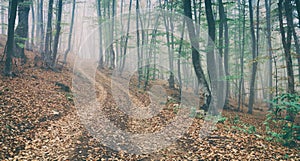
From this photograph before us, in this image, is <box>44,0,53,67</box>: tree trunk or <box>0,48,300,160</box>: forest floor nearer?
<box>0,48,300,160</box>: forest floor

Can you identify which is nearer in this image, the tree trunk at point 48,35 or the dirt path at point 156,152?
the dirt path at point 156,152

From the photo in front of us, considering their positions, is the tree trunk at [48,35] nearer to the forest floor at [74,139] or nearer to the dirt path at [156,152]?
the forest floor at [74,139]

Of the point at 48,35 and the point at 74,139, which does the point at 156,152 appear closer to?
the point at 74,139

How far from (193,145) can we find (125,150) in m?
2.22

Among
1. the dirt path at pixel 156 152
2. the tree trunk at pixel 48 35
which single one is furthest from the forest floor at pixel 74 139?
the tree trunk at pixel 48 35

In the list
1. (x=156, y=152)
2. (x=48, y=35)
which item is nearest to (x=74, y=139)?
(x=156, y=152)

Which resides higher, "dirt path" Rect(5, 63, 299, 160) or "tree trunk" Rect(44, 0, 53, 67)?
"tree trunk" Rect(44, 0, 53, 67)

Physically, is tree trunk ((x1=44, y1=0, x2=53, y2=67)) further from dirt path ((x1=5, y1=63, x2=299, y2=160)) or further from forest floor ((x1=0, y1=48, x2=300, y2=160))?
dirt path ((x1=5, y1=63, x2=299, y2=160))

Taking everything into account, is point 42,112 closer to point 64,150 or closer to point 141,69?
point 64,150

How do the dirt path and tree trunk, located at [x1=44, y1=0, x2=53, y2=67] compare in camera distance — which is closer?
the dirt path

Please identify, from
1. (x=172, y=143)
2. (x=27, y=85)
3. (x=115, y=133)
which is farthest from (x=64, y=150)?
(x=27, y=85)

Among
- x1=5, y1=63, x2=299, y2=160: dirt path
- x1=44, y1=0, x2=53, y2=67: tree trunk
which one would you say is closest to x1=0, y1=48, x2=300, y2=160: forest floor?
x1=5, y1=63, x2=299, y2=160: dirt path

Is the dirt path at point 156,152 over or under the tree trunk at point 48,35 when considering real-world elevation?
under

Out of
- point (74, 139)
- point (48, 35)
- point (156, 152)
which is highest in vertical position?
point (48, 35)
